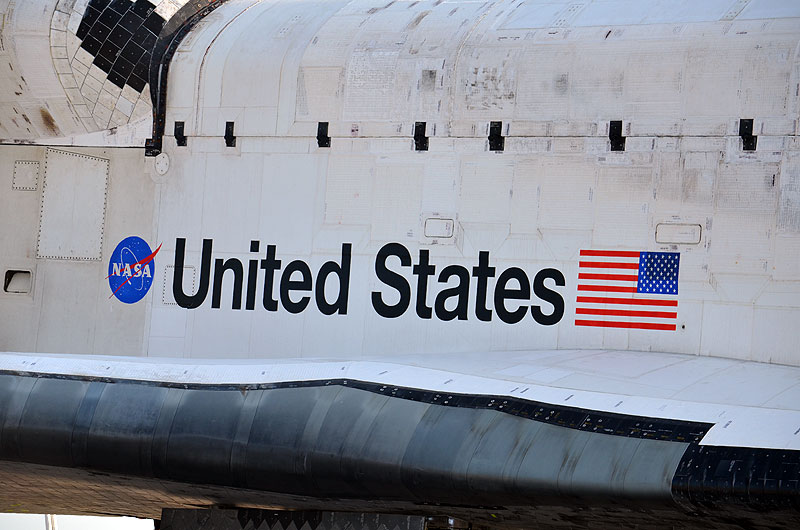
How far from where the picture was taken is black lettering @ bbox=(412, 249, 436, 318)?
226 inches

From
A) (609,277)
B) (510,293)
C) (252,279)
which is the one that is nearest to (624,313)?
(609,277)

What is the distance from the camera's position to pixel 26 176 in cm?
675

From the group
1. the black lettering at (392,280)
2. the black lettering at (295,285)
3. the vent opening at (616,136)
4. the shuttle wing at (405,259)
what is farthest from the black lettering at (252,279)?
the vent opening at (616,136)

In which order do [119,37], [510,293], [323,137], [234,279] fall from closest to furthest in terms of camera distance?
[510,293], [323,137], [234,279], [119,37]

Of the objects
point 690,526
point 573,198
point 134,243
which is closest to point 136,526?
point 134,243

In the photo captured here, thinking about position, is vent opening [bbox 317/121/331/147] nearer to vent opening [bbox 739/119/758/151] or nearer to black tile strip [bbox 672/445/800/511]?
vent opening [bbox 739/119/758/151]

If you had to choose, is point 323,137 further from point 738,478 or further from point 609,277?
point 738,478

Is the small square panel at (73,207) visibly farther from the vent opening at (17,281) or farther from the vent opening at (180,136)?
the vent opening at (180,136)

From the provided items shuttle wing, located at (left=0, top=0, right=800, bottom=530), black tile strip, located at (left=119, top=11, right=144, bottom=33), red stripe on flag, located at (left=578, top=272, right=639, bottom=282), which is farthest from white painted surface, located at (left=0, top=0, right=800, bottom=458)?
black tile strip, located at (left=119, top=11, right=144, bottom=33)

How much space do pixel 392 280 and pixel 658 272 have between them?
155cm

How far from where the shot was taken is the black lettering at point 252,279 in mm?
6156

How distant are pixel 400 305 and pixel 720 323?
1.81 metres

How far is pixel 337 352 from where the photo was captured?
19.4 feet

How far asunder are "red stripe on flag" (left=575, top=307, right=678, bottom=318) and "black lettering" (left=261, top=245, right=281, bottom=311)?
6.25ft
